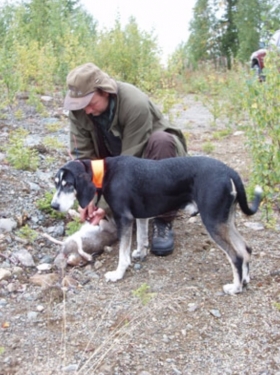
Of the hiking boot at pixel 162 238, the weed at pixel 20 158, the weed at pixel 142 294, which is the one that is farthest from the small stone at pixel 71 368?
the weed at pixel 20 158

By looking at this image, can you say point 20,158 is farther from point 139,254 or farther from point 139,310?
point 139,310

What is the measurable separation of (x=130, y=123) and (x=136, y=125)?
6 centimetres

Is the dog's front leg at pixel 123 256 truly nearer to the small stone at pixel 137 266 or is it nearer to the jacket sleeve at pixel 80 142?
the small stone at pixel 137 266

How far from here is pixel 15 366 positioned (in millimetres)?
3207

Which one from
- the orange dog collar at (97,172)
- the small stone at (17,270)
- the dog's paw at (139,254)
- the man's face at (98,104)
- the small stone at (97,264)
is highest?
the man's face at (98,104)

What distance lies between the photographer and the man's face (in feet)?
15.0

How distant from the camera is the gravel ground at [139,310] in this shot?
327 cm

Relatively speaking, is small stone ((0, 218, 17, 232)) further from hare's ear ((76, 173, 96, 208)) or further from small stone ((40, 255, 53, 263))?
hare's ear ((76, 173, 96, 208))

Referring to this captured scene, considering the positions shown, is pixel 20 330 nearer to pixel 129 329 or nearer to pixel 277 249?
pixel 129 329

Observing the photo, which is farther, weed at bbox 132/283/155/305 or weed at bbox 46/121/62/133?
weed at bbox 46/121/62/133

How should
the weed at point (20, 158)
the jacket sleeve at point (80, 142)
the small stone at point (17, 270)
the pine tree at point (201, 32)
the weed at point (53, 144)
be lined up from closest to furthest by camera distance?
the small stone at point (17, 270) < the jacket sleeve at point (80, 142) < the weed at point (20, 158) < the weed at point (53, 144) < the pine tree at point (201, 32)

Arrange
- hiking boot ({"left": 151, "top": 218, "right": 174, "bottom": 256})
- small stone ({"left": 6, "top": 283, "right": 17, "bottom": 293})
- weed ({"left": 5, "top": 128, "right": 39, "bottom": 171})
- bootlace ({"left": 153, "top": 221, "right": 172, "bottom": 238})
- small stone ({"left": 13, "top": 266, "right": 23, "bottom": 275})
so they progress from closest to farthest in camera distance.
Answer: small stone ({"left": 6, "top": 283, "right": 17, "bottom": 293}), small stone ({"left": 13, "top": 266, "right": 23, "bottom": 275}), hiking boot ({"left": 151, "top": 218, "right": 174, "bottom": 256}), bootlace ({"left": 153, "top": 221, "right": 172, "bottom": 238}), weed ({"left": 5, "top": 128, "right": 39, "bottom": 171})

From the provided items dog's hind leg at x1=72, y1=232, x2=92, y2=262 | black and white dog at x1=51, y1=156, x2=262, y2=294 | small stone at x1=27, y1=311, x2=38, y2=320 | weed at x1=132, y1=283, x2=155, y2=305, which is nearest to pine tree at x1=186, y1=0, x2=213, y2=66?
dog's hind leg at x1=72, y1=232, x2=92, y2=262

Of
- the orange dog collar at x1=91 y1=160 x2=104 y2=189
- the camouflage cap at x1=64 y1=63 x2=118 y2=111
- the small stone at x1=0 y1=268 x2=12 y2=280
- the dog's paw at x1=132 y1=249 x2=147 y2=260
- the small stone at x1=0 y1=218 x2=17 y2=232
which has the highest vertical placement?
the camouflage cap at x1=64 y1=63 x2=118 y2=111
